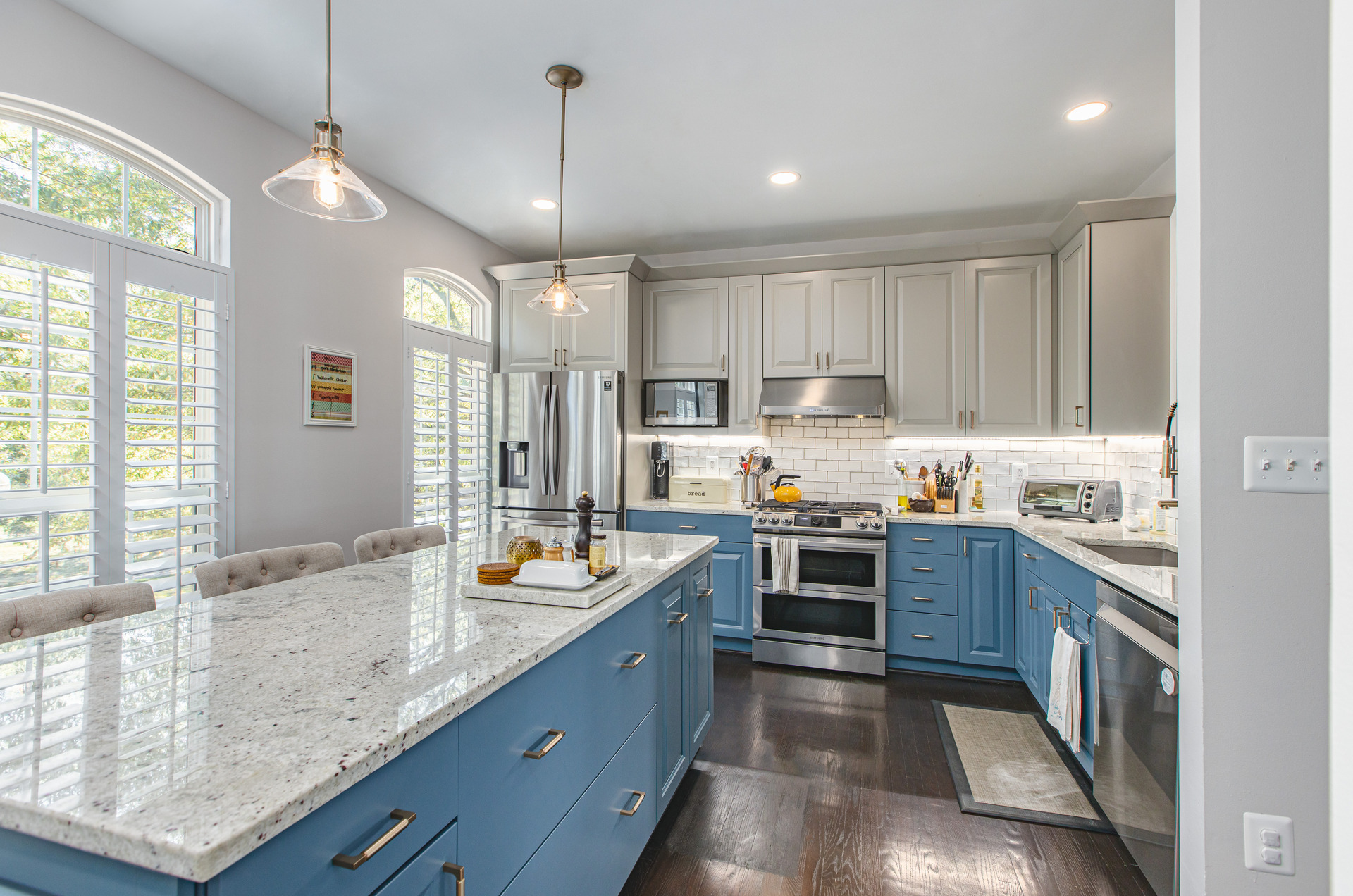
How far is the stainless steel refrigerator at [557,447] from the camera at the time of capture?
13.4 feet

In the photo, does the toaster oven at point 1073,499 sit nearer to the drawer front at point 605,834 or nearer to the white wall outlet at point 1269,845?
the white wall outlet at point 1269,845

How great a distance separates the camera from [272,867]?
0.75m

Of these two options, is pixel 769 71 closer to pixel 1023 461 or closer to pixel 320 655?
pixel 320 655

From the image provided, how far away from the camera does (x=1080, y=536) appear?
9.24ft

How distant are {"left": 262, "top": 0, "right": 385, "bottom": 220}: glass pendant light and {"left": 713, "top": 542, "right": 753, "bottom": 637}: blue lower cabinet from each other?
2.80 m

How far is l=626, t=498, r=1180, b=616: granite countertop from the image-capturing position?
1817 mm

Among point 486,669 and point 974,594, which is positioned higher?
point 486,669

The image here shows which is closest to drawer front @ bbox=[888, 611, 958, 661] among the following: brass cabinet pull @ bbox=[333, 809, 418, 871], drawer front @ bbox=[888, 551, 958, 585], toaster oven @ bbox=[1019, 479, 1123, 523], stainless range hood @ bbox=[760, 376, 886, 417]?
drawer front @ bbox=[888, 551, 958, 585]

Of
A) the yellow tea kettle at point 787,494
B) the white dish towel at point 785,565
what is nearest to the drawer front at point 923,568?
the white dish towel at point 785,565

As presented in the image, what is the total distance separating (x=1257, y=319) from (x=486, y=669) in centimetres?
177

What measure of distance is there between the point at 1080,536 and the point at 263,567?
3195 millimetres

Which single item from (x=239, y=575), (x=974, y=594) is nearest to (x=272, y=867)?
(x=239, y=575)

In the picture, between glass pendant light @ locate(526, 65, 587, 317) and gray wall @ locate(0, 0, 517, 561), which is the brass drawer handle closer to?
glass pendant light @ locate(526, 65, 587, 317)

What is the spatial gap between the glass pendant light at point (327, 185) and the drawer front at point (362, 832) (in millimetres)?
1255
